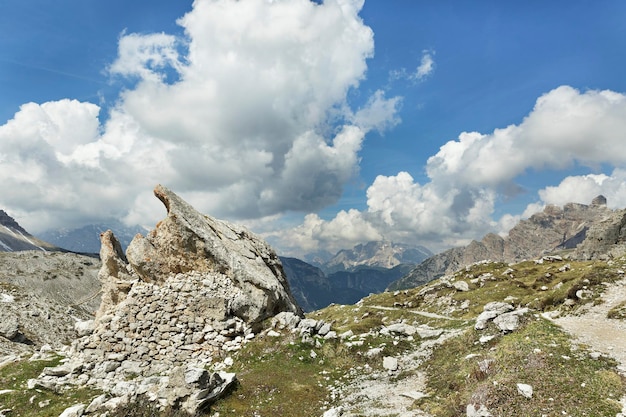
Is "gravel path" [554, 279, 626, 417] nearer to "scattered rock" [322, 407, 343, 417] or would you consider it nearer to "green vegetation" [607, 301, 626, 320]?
"green vegetation" [607, 301, 626, 320]

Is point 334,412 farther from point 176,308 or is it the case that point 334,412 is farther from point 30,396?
point 30,396

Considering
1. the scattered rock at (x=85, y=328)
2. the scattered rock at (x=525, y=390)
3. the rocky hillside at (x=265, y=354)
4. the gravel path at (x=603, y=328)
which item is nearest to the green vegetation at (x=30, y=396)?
the rocky hillside at (x=265, y=354)

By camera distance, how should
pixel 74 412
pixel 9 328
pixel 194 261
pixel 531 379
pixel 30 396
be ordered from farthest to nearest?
1. pixel 9 328
2. pixel 194 261
3. pixel 30 396
4. pixel 74 412
5. pixel 531 379

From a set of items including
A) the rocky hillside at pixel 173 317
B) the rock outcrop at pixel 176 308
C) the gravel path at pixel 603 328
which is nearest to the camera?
the gravel path at pixel 603 328

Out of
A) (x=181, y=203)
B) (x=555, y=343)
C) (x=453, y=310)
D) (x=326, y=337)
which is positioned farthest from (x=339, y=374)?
(x=453, y=310)

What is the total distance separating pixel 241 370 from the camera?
86.3 ft

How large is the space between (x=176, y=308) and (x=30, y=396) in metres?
11.6

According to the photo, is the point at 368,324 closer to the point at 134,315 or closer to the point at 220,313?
the point at 220,313

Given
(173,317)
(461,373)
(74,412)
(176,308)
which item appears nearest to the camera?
(74,412)

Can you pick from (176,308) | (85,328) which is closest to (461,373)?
(176,308)

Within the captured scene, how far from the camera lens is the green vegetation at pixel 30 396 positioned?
20109mm

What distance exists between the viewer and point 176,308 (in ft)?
103

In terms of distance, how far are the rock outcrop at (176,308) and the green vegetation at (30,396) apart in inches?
57.5

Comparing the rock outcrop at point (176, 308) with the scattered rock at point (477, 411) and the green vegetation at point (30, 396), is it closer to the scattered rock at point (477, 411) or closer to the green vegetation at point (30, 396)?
the green vegetation at point (30, 396)
